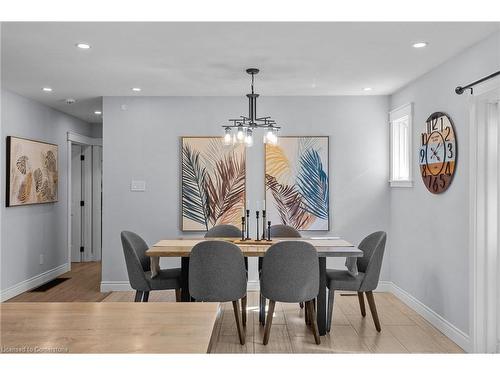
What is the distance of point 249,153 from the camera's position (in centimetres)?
522

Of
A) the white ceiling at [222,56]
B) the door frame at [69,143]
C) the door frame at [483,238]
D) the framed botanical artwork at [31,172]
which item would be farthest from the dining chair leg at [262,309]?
the door frame at [69,143]

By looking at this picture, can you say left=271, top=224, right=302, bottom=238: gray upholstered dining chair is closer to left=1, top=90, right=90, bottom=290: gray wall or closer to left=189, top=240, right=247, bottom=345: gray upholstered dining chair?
left=189, top=240, right=247, bottom=345: gray upholstered dining chair

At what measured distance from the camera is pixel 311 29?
291 centimetres

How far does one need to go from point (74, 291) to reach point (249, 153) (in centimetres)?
269

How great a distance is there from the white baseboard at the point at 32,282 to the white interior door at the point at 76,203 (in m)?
0.91

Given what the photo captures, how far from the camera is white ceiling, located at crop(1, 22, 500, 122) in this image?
2.91 metres

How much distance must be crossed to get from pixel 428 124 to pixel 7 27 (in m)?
3.52

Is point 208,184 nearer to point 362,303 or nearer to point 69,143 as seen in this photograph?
point 362,303

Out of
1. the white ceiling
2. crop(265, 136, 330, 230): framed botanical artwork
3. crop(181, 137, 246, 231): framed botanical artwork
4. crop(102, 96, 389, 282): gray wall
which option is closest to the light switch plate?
crop(102, 96, 389, 282): gray wall

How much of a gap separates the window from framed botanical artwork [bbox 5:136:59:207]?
14.1ft

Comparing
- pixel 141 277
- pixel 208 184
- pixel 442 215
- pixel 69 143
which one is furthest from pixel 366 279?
pixel 69 143

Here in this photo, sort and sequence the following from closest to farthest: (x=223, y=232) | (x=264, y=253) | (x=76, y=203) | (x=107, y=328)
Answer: (x=107, y=328)
(x=264, y=253)
(x=223, y=232)
(x=76, y=203)

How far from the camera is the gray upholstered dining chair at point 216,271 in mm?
3242

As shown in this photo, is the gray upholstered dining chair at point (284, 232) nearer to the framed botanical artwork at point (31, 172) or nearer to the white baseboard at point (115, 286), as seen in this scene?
the white baseboard at point (115, 286)
